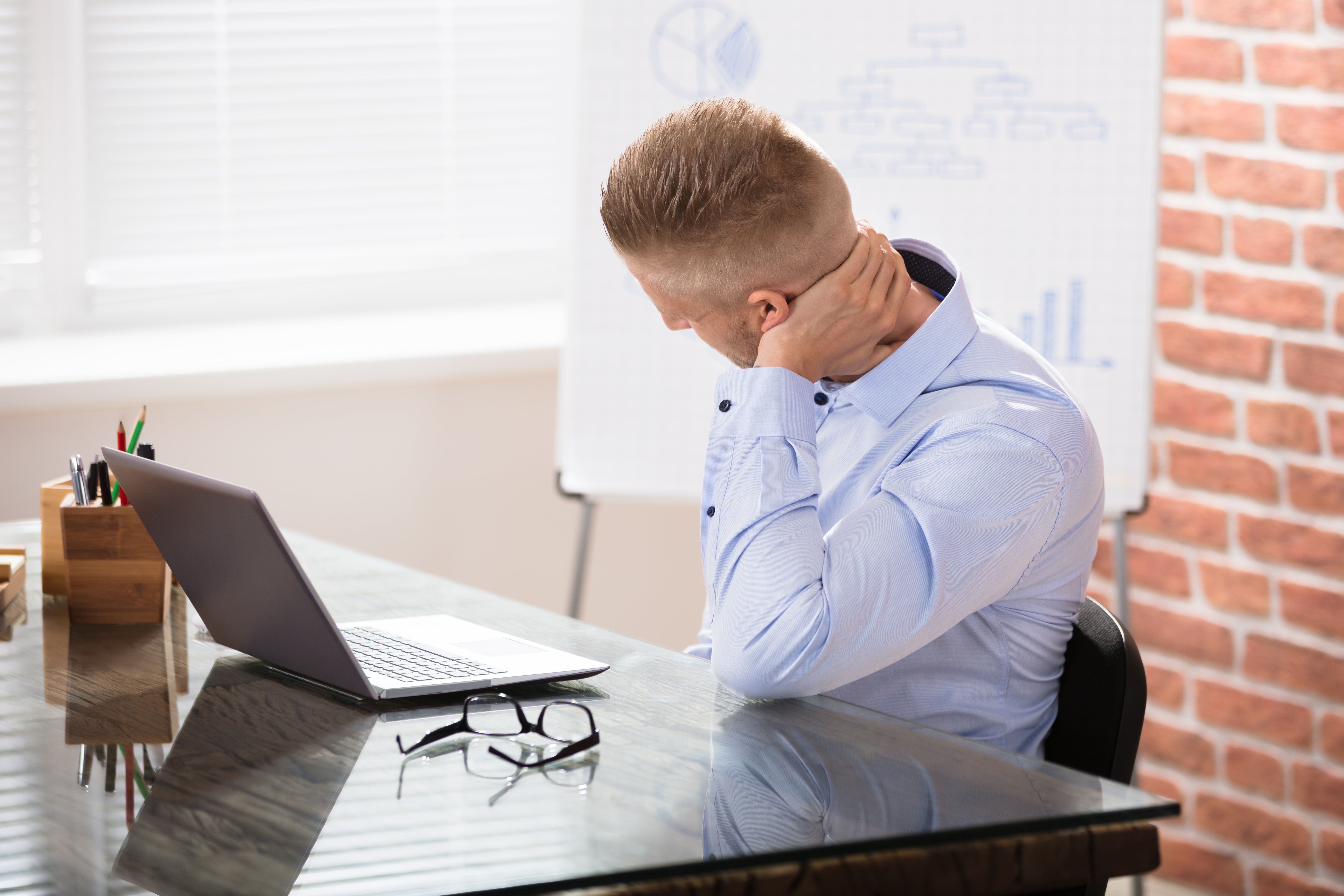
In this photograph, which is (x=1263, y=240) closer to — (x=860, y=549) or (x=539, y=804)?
(x=860, y=549)

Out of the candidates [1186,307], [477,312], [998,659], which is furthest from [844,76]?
[998,659]

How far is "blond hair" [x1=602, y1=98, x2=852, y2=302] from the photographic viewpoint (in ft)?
3.99

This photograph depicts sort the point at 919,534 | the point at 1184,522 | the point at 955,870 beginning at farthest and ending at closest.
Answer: the point at 1184,522
the point at 919,534
the point at 955,870

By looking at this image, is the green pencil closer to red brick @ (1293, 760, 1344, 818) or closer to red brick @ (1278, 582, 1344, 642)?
red brick @ (1278, 582, 1344, 642)

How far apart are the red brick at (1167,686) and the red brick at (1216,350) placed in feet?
1.94

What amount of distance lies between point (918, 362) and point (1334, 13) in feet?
4.92

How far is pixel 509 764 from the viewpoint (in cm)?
94

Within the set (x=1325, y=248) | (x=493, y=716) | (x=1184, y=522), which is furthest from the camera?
(x=1184, y=522)

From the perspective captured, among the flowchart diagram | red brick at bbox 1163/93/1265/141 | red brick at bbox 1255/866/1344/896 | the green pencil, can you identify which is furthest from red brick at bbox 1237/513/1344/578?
the green pencil

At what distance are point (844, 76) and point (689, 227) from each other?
43.2 inches

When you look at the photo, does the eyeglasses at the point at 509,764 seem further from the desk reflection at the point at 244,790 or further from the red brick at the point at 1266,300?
the red brick at the point at 1266,300

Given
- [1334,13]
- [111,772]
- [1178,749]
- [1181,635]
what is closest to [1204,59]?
[1334,13]

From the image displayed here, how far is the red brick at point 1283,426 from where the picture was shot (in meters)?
2.36

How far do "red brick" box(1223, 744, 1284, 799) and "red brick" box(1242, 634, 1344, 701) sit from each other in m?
0.14
